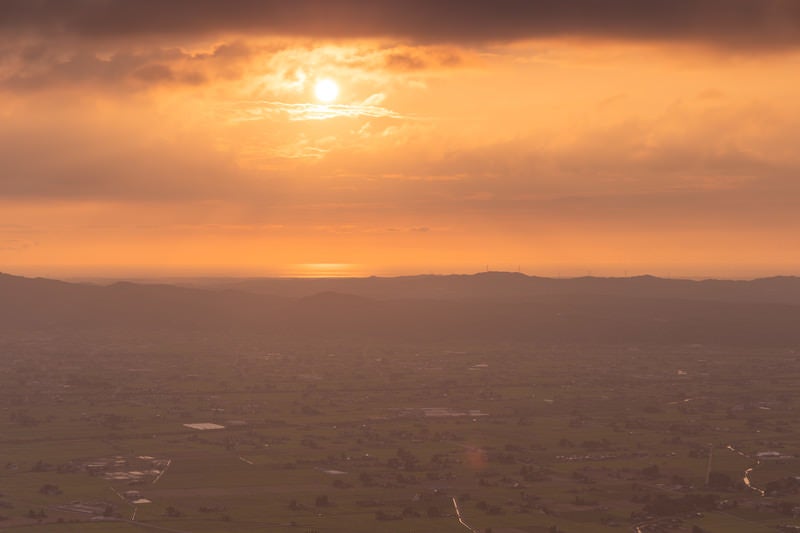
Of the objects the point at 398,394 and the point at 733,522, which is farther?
the point at 398,394

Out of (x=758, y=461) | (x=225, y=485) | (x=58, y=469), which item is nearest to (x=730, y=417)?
(x=758, y=461)

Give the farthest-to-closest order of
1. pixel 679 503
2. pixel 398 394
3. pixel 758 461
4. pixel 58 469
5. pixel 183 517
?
pixel 398 394 → pixel 758 461 → pixel 58 469 → pixel 679 503 → pixel 183 517

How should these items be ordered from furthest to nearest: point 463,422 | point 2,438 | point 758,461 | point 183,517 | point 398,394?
point 398,394 < point 463,422 < point 2,438 < point 758,461 < point 183,517

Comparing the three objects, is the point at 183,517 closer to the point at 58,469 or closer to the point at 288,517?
the point at 288,517

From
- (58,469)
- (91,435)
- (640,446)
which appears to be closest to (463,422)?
(640,446)

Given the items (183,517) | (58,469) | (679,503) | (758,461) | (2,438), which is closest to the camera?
(183,517)

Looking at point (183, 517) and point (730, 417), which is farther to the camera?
point (730, 417)

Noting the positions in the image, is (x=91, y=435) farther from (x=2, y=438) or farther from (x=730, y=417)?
(x=730, y=417)

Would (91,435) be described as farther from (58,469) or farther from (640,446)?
(640,446)

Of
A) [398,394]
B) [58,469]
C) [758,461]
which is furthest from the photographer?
[398,394]
